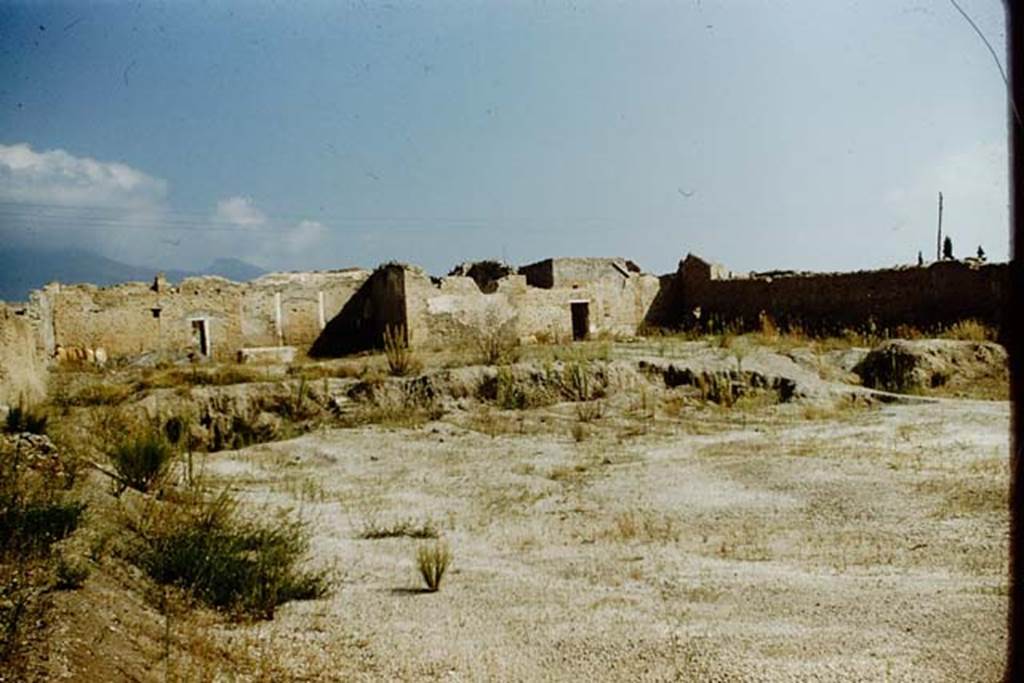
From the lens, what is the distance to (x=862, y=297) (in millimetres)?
19266

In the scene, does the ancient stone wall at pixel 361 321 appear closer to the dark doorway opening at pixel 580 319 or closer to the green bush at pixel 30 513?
the dark doorway opening at pixel 580 319

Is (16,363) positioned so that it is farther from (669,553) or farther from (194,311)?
(194,311)

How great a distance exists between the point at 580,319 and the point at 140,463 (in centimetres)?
1803

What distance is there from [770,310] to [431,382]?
37.9 ft

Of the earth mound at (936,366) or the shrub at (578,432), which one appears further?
the earth mound at (936,366)

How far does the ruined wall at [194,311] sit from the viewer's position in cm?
2117

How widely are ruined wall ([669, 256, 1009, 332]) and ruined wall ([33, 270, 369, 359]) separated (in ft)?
38.7

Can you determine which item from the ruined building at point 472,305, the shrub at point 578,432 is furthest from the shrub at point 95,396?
the shrub at point 578,432

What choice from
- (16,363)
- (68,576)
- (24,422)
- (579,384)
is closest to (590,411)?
(579,384)

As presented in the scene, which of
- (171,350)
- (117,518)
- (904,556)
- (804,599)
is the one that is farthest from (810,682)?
(171,350)

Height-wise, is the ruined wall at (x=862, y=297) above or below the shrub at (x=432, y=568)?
above

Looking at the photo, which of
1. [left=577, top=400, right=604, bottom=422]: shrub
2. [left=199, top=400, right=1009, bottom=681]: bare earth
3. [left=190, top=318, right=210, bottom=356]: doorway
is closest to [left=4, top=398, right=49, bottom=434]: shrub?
[left=199, top=400, right=1009, bottom=681]: bare earth

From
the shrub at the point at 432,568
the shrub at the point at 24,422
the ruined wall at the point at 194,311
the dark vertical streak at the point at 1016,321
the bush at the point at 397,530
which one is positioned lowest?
the bush at the point at 397,530

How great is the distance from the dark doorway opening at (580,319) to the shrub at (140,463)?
17.4 meters
